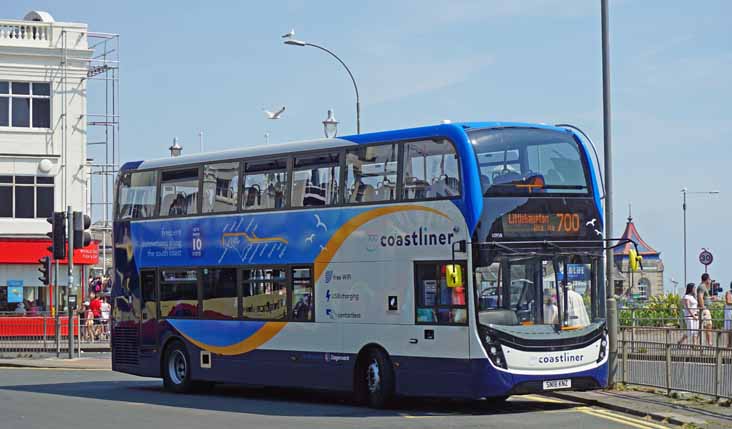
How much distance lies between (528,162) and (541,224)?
90 centimetres

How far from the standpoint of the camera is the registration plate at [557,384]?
18.1m

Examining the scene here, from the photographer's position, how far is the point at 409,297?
752 inches

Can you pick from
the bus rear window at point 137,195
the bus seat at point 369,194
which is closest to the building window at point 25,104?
Answer: the bus rear window at point 137,195

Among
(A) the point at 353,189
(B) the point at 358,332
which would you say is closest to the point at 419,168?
(A) the point at 353,189

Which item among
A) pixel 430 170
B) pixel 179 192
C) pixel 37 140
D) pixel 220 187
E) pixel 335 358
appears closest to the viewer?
pixel 430 170

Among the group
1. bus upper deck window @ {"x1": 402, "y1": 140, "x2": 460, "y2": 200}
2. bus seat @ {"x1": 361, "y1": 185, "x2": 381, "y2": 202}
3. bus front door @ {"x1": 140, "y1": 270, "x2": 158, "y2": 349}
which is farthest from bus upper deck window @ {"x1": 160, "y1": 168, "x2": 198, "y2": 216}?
bus upper deck window @ {"x1": 402, "y1": 140, "x2": 460, "y2": 200}

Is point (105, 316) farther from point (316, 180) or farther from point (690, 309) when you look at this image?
point (316, 180)

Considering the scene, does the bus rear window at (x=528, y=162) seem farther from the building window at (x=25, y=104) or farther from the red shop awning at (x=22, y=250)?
the building window at (x=25, y=104)

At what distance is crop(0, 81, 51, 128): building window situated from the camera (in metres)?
49.7

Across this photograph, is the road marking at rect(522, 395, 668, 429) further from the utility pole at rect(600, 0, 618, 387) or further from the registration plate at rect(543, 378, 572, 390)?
the utility pole at rect(600, 0, 618, 387)

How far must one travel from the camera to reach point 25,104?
50.0 metres

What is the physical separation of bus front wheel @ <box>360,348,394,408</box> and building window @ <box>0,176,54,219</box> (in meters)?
32.7

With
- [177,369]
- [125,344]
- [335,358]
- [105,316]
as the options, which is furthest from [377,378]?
[105,316]

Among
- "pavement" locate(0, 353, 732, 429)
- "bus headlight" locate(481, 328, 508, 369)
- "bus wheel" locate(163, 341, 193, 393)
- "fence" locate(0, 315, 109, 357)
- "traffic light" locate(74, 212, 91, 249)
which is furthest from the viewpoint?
"fence" locate(0, 315, 109, 357)
